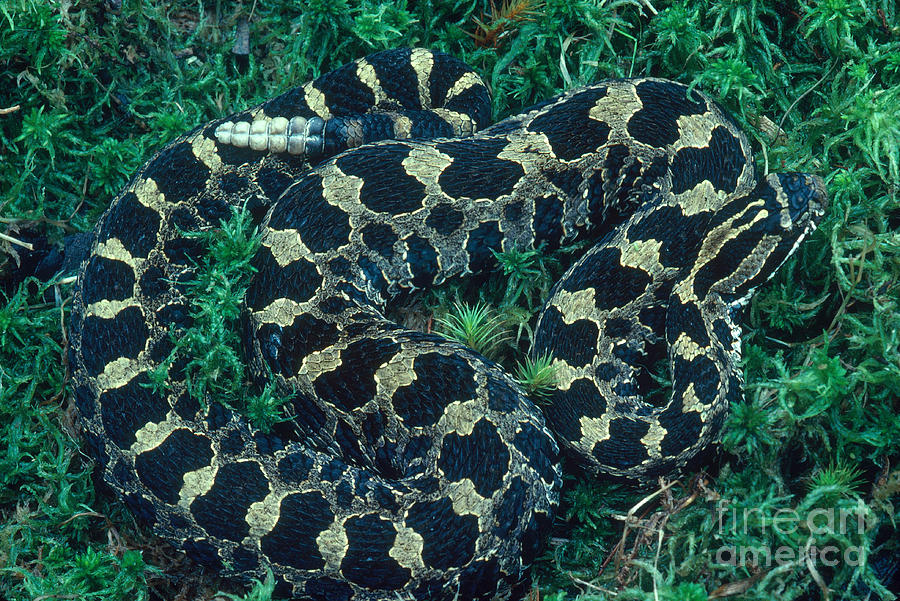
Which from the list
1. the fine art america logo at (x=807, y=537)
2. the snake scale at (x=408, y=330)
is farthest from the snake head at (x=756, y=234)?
the fine art america logo at (x=807, y=537)

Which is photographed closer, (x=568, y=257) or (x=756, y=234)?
(x=756, y=234)

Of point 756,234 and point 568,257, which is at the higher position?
point 756,234

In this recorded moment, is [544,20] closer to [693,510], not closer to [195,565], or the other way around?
[693,510]

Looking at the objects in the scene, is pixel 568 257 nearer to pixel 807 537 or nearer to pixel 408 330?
pixel 408 330

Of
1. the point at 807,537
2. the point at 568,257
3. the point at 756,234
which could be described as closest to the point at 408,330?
the point at 568,257

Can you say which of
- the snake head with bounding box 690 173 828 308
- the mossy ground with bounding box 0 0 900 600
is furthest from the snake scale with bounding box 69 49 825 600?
the mossy ground with bounding box 0 0 900 600

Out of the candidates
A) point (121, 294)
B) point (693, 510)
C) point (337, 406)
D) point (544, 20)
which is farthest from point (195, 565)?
point (544, 20)
